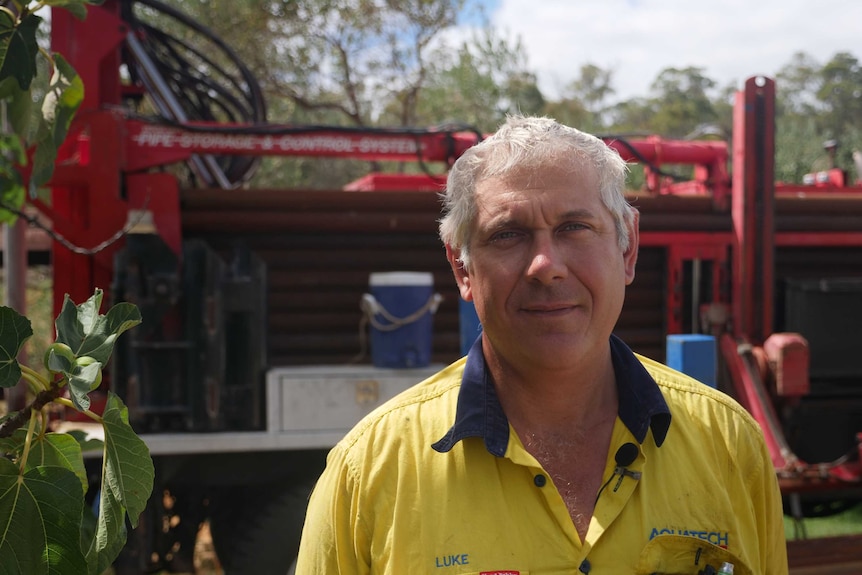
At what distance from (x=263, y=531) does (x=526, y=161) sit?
9.45 ft

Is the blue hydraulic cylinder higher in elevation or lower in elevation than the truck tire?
higher

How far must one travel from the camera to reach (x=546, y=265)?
5.06 ft

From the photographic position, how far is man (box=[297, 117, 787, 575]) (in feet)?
4.88

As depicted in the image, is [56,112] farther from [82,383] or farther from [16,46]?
[82,383]

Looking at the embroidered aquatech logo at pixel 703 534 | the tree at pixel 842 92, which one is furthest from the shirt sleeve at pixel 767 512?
the tree at pixel 842 92

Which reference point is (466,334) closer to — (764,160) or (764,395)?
(764,395)

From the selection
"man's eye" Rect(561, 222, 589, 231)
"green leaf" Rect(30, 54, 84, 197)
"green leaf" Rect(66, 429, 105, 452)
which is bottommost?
"green leaf" Rect(66, 429, 105, 452)

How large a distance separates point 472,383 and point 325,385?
2329mm

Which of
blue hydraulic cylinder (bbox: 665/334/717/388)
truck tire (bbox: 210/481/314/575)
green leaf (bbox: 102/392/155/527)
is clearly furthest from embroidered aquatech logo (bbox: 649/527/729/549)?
truck tire (bbox: 210/481/314/575)

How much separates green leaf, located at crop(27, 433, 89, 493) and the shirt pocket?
92 cm

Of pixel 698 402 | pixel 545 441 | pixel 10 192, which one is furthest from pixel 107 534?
pixel 10 192

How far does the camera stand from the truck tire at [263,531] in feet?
12.9

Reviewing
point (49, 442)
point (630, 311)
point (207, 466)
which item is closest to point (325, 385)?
point (207, 466)

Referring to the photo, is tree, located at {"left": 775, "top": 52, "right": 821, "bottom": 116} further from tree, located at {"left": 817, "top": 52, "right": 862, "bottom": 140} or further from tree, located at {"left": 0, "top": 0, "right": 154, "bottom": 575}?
tree, located at {"left": 0, "top": 0, "right": 154, "bottom": 575}
